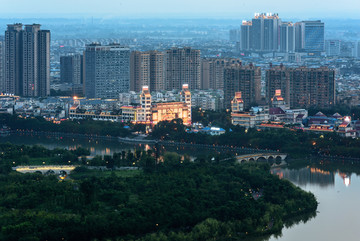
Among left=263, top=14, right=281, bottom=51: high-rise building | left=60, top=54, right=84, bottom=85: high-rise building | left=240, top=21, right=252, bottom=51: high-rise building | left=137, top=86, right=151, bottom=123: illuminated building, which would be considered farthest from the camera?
left=240, top=21, right=252, bottom=51: high-rise building

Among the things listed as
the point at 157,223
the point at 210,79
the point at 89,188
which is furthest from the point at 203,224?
the point at 210,79

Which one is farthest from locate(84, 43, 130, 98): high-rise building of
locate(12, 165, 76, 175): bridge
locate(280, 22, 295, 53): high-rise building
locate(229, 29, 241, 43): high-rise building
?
locate(229, 29, 241, 43): high-rise building

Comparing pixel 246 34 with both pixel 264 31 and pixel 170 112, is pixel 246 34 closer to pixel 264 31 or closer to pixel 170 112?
pixel 264 31

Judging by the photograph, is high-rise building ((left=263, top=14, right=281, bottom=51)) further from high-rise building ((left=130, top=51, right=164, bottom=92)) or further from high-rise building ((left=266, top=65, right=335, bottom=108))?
high-rise building ((left=266, top=65, right=335, bottom=108))

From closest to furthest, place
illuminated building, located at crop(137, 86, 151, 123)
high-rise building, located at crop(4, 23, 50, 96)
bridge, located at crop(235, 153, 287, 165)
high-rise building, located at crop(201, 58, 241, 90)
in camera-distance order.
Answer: bridge, located at crop(235, 153, 287, 165), illuminated building, located at crop(137, 86, 151, 123), high-rise building, located at crop(4, 23, 50, 96), high-rise building, located at crop(201, 58, 241, 90)

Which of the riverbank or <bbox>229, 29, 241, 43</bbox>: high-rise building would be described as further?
<bbox>229, 29, 241, 43</bbox>: high-rise building

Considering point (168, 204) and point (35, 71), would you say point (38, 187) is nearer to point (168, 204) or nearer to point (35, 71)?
point (168, 204)
